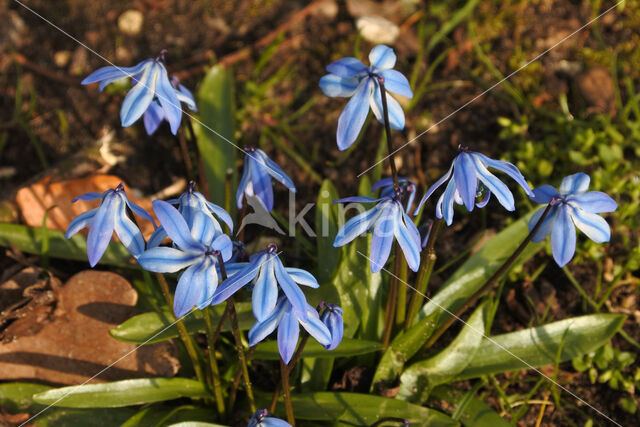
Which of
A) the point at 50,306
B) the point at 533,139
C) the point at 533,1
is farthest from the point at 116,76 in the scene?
the point at 533,1

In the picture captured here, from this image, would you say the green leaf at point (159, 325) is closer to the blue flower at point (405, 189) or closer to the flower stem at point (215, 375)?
the flower stem at point (215, 375)

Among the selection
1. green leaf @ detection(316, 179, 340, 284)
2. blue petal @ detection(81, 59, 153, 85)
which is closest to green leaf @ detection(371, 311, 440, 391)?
green leaf @ detection(316, 179, 340, 284)

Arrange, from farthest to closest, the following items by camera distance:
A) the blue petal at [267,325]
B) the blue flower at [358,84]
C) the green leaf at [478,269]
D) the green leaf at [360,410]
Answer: the green leaf at [478,269] → the green leaf at [360,410] → the blue flower at [358,84] → the blue petal at [267,325]

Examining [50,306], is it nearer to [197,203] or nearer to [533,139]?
[197,203]

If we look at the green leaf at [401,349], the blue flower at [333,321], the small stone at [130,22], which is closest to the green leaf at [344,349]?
the green leaf at [401,349]

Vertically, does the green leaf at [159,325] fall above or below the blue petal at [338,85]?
below

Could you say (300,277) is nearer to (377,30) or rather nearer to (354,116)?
(354,116)
